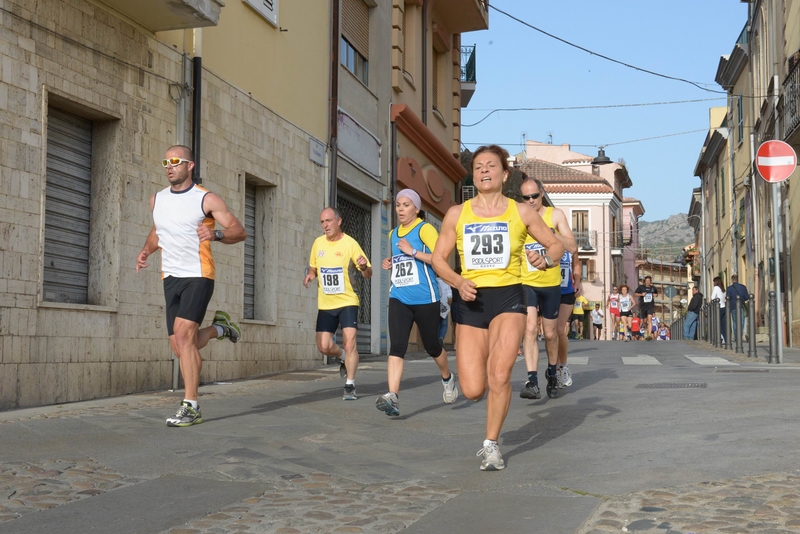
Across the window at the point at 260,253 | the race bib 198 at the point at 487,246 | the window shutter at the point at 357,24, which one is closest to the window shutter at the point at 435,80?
the window shutter at the point at 357,24

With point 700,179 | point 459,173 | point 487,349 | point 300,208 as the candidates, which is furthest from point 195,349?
point 700,179

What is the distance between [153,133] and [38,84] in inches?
81.3

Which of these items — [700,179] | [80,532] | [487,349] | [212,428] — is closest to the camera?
[80,532]

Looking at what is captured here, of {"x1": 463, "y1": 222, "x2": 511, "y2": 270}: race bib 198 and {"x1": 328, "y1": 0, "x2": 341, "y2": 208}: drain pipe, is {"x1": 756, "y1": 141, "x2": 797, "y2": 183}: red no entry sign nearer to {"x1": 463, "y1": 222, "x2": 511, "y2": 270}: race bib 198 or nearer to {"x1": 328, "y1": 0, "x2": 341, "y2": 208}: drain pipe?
{"x1": 328, "y1": 0, "x2": 341, "y2": 208}: drain pipe

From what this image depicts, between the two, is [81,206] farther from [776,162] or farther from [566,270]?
[776,162]

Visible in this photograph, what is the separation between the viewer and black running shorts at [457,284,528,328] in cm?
583

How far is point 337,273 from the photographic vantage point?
9.62 meters

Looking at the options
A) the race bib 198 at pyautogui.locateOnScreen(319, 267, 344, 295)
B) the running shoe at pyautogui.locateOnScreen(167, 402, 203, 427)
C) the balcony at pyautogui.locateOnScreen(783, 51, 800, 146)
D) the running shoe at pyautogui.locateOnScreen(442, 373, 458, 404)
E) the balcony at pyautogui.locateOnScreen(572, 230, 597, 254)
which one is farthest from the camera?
the balcony at pyautogui.locateOnScreen(572, 230, 597, 254)

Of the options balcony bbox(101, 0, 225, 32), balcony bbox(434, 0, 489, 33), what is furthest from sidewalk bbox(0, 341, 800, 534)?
balcony bbox(434, 0, 489, 33)

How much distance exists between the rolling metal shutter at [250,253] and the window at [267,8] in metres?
2.42

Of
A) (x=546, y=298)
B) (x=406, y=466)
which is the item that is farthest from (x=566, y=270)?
(x=406, y=466)

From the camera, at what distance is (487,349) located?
19.4 ft

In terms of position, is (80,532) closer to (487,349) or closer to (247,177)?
(487,349)

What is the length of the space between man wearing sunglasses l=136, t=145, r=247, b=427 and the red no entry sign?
9.78m
